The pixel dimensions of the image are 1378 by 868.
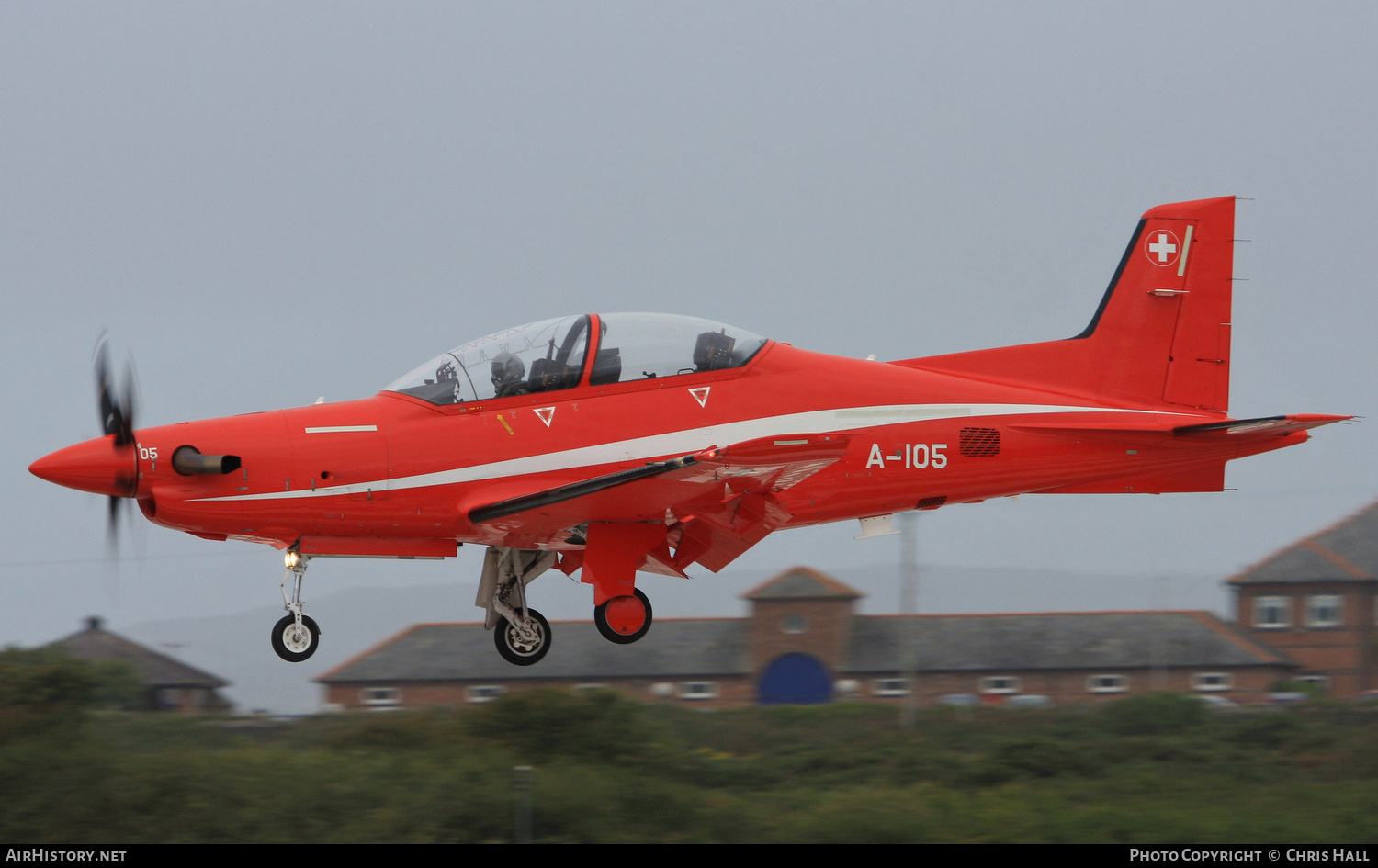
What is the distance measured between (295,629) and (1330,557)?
27.1 meters

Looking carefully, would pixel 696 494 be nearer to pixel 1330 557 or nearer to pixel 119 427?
pixel 119 427

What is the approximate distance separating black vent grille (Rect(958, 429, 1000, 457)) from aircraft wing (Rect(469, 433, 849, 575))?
58.7 inches

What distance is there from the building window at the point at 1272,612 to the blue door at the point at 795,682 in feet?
36.6

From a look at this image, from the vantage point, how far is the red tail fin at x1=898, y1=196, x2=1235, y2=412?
517 inches

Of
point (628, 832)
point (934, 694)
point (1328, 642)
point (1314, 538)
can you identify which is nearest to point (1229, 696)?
point (1328, 642)

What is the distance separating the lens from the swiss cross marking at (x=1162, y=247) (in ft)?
44.5

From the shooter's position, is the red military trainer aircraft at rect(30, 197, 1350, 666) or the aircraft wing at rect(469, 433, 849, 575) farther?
the red military trainer aircraft at rect(30, 197, 1350, 666)

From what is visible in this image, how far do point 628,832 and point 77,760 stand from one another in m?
9.42

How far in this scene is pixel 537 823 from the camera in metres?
18.0

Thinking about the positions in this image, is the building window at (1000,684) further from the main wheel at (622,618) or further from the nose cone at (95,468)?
the nose cone at (95,468)

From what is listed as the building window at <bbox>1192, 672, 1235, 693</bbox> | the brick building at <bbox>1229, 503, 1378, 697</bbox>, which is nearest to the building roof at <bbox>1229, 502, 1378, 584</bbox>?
the brick building at <bbox>1229, 503, 1378, 697</bbox>

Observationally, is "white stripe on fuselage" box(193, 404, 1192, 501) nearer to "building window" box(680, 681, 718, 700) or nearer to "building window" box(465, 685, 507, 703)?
"building window" box(680, 681, 718, 700)

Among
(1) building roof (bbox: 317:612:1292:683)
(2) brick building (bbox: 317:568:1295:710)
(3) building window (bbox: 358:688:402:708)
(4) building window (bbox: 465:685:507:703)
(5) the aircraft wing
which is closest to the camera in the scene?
(5) the aircraft wing

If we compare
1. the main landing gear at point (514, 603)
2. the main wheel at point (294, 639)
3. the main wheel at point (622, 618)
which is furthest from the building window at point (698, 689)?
the main wheel at point (294, 639)
